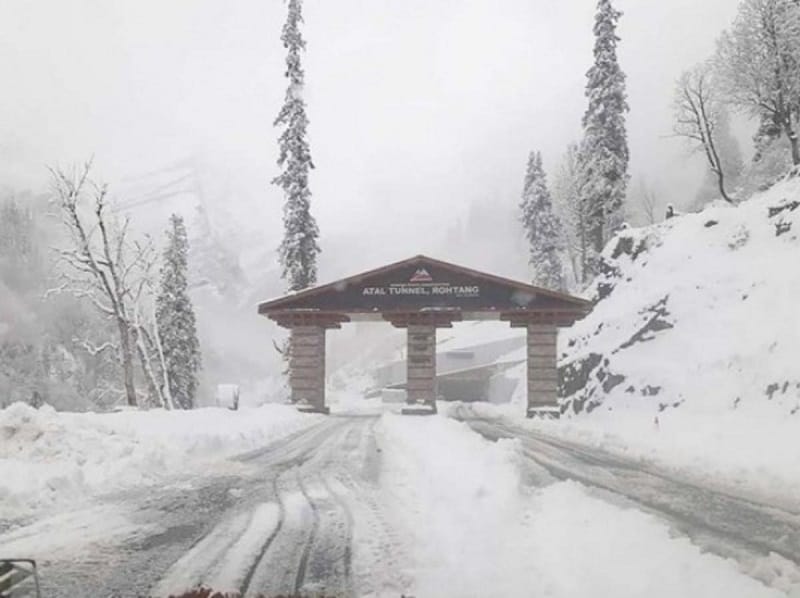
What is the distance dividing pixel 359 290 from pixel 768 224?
15.7 metres

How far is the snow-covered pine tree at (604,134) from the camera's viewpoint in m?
32.8

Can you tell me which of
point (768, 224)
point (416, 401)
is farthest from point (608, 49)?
point (416, 401)

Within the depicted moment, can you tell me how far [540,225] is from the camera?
53.6m

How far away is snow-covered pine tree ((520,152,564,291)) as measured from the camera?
5362cm

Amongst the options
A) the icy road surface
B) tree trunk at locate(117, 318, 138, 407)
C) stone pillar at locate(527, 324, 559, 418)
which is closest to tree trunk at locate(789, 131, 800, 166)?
stone pillar at locate(527, 324, 559, 418)

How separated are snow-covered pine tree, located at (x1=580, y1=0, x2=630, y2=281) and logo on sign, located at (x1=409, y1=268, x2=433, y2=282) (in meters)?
10.6

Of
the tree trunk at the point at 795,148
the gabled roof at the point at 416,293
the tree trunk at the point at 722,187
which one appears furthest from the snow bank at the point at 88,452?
the tree trunk at the point at 795,148

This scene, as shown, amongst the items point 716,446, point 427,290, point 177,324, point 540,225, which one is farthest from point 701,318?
→ point 540,225

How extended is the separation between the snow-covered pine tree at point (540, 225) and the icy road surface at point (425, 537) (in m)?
45.0

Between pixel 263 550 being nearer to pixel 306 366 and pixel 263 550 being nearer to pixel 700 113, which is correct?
pixel 700 113

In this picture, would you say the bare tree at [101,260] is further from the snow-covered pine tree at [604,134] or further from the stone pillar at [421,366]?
the snow-covered pine tree at [604,134]

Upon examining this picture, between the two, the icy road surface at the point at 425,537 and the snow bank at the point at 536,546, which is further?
the icy road surface at the point at 425,537

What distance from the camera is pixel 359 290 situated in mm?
29031

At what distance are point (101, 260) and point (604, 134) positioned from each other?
2510cm
